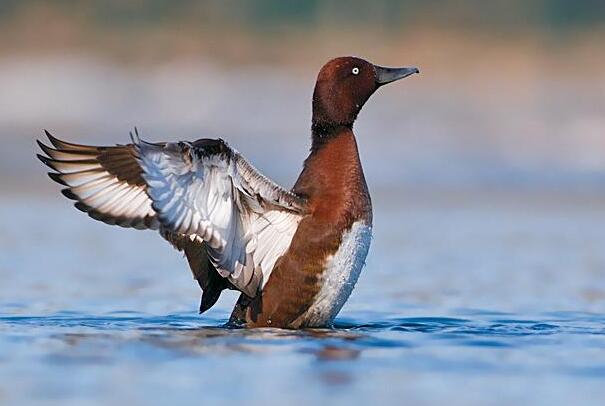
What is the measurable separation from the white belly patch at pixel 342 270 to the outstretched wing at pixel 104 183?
0.93m

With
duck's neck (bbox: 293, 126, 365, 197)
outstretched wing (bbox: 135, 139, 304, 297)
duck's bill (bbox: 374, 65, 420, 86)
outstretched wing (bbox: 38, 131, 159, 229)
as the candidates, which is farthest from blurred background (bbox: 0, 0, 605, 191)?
outstretched wing (bbox: 135, 139, 304, 297)

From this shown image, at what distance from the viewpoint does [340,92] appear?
27.0 ft

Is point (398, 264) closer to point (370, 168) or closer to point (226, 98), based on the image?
point (370, 168)

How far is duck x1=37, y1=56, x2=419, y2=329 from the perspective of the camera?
743 cm

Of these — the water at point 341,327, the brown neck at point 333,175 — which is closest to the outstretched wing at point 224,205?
the brown neck at point 333,175

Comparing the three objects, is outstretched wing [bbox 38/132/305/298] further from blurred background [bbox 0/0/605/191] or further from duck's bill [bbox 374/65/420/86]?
blurred background [bbox 0/0/605/191]

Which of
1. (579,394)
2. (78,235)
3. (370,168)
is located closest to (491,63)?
(370,168)

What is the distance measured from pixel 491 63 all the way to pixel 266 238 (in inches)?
680

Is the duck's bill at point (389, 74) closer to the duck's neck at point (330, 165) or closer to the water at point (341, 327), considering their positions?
the duck's neck at point (330, 165)

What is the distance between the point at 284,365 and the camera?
6676 mm

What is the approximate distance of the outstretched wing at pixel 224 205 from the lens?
725 cm

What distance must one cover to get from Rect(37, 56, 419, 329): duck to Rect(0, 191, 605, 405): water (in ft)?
0.73

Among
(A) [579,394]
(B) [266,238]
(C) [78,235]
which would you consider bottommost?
(A) [579,394]

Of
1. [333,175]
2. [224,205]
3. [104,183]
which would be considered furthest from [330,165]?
[104,183]
